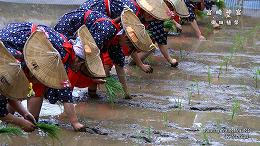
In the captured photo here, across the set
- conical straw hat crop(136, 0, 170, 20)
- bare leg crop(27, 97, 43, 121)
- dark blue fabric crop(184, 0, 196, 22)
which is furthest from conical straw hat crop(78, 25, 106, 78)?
dark blue fabric crop(184, 0, 196, 22)

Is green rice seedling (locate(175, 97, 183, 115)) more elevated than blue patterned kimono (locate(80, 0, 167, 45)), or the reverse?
blue patterned kimono (locate(80, 0, 167, 45))

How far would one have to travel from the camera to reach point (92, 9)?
5.64 metres

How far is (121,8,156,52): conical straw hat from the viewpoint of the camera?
505 cm

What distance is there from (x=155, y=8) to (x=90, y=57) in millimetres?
1580

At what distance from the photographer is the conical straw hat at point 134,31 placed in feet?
16.6

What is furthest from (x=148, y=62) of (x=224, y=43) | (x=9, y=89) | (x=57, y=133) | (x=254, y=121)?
(x=9, y=89)

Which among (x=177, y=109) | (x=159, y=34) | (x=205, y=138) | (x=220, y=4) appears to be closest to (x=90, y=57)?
(x=205, y=138)

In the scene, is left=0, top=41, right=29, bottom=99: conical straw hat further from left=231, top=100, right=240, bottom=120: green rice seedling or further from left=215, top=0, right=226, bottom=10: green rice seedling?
left=215, top=0, right=226, bottom=10: green rice seedling

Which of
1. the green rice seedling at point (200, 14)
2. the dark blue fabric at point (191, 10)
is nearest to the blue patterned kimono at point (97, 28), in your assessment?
the dark blue fabric at point (191, 10)

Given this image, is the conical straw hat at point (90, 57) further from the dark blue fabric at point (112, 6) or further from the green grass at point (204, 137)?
the dark blue fabric at point (112, 6)

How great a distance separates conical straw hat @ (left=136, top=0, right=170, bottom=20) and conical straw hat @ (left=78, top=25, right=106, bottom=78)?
1243 millimetres

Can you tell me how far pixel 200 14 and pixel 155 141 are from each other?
548cm

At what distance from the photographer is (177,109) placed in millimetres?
5402

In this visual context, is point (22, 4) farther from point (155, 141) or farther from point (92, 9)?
point (155, 141)
